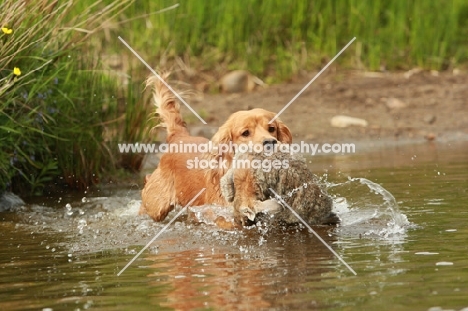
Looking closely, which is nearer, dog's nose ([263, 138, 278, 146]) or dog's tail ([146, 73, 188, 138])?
dog's nose ([263, 138, 278, 146])

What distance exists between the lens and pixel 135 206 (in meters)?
7.83

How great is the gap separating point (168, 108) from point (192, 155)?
0.56m

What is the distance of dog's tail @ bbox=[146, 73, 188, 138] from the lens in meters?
7.55

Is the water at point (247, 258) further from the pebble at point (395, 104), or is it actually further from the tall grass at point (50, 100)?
the pebble at point (395, 104)

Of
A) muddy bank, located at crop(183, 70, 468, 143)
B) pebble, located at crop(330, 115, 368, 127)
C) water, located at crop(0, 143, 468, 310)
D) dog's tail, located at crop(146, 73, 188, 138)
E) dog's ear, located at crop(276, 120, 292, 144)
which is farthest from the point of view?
pebble, located at crop(330, 115, 368, 127)

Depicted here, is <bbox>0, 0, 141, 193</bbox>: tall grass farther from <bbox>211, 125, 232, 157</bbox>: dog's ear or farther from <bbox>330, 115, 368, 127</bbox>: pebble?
<bbox>330, 115, 368, 127</bbox>: pebble

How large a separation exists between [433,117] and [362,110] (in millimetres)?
873

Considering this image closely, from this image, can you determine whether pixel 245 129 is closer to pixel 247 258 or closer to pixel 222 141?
pixel 222 141

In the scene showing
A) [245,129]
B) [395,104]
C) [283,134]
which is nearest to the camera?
[245,129]

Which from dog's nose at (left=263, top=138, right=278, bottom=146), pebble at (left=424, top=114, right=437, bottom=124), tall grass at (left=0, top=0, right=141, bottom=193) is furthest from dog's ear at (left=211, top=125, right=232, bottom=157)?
pebble at (left=424, top=114, right=437, bottom=124)

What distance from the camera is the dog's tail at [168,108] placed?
7555 millimetres

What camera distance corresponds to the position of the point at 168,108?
299 inches

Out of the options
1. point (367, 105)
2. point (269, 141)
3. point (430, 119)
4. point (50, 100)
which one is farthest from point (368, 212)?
point (367, 105)

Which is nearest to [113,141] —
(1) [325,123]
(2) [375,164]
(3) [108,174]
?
(3) [108,174]
